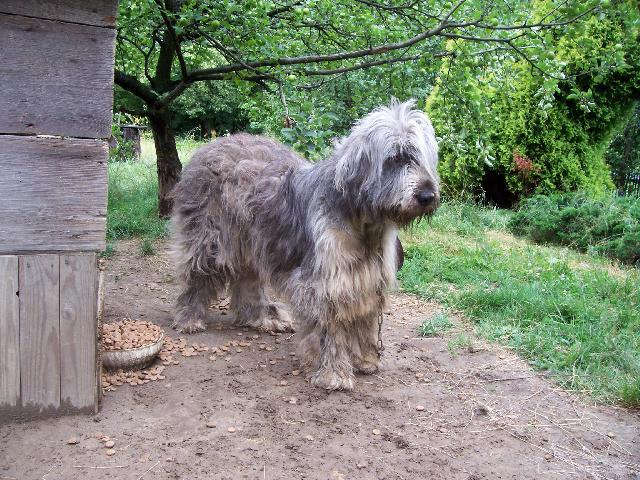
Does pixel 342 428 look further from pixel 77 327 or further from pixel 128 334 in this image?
pixel 128 334

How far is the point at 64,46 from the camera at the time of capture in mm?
3303

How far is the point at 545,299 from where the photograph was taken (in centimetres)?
549

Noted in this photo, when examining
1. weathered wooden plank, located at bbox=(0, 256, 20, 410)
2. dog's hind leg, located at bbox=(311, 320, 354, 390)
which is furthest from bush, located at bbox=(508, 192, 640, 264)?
A: weathered wooden plank, located at bbox=(0, 256, 20, 410)

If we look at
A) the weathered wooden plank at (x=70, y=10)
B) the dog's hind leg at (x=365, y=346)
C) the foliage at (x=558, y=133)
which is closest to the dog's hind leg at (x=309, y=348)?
the dog's hind leg at (x=365, y=346)

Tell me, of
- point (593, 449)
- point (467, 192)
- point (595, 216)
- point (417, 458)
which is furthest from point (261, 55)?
point (467, 192)

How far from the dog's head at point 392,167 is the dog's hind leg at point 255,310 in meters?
1.77

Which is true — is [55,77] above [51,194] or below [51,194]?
above

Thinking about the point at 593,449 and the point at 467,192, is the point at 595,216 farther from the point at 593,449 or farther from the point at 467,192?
the point at 593,449

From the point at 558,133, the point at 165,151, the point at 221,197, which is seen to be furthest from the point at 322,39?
the point at 558,133

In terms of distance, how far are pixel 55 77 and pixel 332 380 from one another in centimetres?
252

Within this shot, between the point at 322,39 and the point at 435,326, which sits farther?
the point at 322,39

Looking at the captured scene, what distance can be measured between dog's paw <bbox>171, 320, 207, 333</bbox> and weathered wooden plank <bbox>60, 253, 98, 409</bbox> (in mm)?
1497

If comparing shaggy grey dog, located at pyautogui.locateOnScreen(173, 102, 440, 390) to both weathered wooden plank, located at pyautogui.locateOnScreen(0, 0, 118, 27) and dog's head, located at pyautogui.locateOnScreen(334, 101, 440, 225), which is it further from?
weathered wooden plank, located at pyautogui.locateOnScreen(0, 0, 118, 27)

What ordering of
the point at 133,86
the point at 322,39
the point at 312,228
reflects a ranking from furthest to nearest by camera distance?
the point at 133,86
the point at 322,39
the point at 312,228
